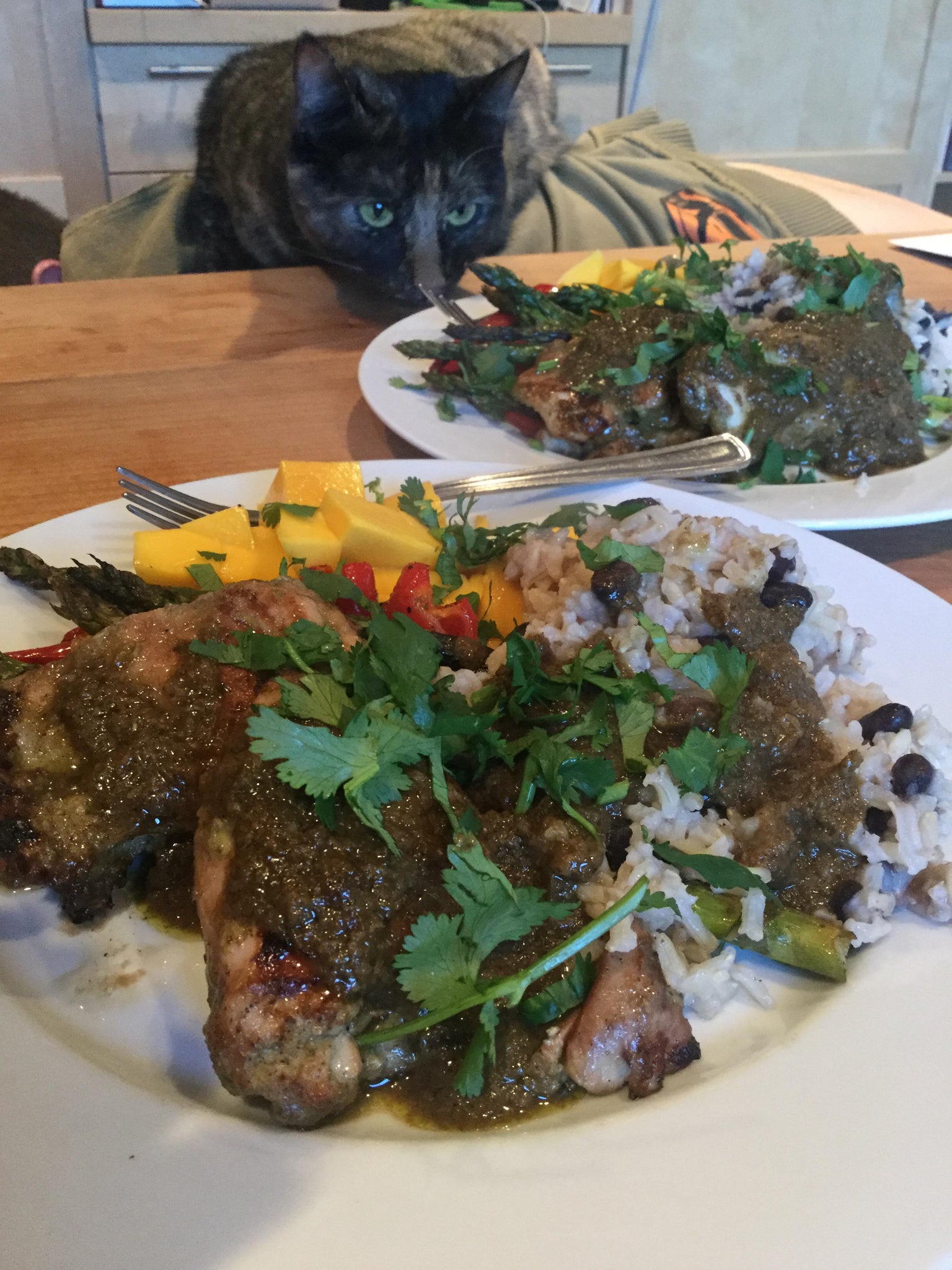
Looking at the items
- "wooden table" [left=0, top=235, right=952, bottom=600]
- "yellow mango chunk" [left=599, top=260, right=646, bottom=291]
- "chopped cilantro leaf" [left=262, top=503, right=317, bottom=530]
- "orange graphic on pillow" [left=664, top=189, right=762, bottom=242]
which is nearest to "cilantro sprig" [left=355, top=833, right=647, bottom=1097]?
"chopped cilantro leaf" [left=262, top=503, right=317, bottom=530]

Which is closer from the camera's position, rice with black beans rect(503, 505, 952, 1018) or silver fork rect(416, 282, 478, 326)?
rice with black beans rect(503, 505, 952, 1018)

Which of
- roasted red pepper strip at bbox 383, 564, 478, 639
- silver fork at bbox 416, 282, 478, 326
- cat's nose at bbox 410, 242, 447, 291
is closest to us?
roasted red pepper strip at bbox 383, 564, 478, 639

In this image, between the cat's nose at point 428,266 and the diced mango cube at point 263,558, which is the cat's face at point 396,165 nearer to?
the cat's nose at point 428,266

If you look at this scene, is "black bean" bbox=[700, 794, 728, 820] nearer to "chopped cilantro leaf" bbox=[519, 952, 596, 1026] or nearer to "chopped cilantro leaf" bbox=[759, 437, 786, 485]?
"chopped cilantro leaf" bbox=[519, 952, 596, 1026]

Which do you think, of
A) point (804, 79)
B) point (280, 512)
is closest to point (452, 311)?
point (280, 512)

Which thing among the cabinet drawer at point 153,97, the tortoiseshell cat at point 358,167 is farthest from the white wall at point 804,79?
the tortoiseshell cat at point 358,167

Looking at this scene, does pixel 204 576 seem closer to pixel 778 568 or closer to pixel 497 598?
pixel 497 598

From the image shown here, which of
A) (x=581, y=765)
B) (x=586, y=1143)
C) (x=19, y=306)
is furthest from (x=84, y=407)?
(x=586, y=1143)
